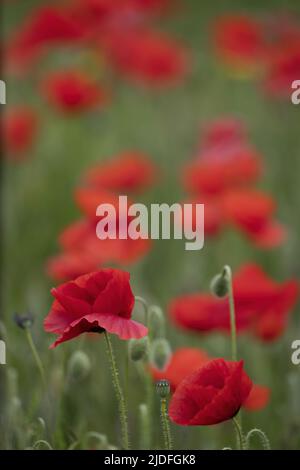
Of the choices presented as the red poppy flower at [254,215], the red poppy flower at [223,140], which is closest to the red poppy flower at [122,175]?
the red poppy flower at [223,140]

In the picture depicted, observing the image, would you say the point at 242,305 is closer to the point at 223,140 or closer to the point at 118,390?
the point at 118,390

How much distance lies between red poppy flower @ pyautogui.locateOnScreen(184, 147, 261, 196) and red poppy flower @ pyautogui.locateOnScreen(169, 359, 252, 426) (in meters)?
0.73

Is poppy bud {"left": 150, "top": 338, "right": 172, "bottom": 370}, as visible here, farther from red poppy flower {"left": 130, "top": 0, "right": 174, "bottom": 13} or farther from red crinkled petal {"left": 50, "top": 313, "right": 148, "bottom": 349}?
red poppy flower {"left": 130, "top": 0, "right": 174, "bottom": 13}

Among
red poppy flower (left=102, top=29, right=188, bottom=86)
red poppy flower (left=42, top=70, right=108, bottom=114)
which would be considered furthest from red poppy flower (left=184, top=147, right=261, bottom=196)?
red poppy flower (left=102, top=29, right=188, bottom=86)

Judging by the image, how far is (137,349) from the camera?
0.84 meters

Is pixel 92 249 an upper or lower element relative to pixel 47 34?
lower

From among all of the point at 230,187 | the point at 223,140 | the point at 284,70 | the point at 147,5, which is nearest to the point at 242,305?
the point at 230,187

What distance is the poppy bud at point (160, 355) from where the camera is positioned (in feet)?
2.94

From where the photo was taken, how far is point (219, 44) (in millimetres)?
2105

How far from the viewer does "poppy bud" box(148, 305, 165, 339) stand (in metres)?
0.90

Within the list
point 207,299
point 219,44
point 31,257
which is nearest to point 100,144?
point 219,44

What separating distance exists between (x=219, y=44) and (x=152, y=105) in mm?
592

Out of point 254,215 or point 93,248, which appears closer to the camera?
point 93,248

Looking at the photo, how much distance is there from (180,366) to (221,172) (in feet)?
2.12
